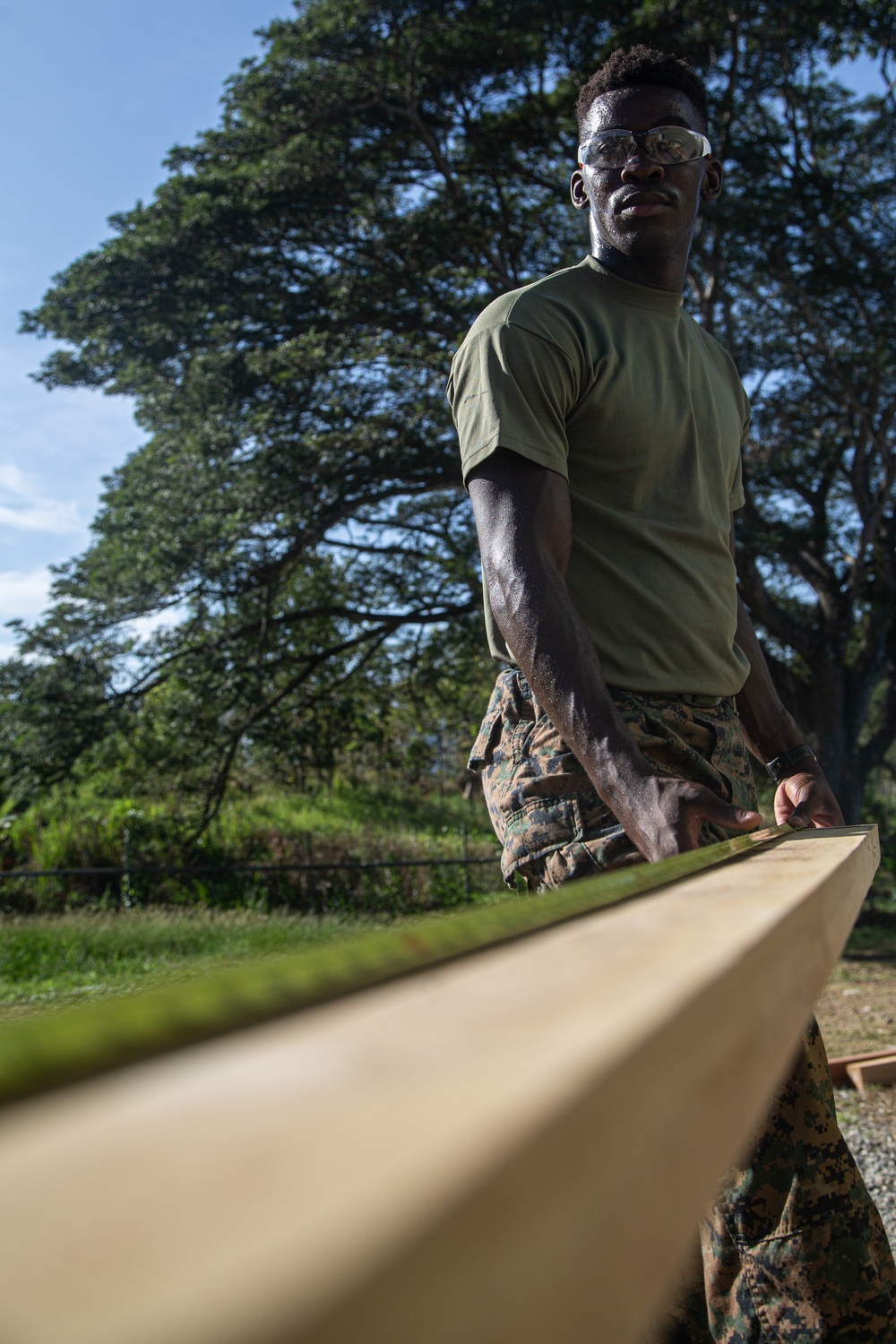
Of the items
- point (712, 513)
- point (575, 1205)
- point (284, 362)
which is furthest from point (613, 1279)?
point (284, 362)

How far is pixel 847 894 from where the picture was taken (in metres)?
0.84

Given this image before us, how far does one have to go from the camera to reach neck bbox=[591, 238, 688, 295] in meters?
2.02

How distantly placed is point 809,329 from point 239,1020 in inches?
441

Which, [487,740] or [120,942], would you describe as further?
[120,942]

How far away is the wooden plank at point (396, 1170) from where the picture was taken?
0.63ft

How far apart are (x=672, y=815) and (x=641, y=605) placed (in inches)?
20.5

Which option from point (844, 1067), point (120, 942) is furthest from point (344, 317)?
point (844, 1067)

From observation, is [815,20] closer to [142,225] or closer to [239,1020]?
[142,225]

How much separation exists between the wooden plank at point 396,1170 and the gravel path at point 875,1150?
3083mm

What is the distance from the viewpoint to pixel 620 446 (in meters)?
1.85

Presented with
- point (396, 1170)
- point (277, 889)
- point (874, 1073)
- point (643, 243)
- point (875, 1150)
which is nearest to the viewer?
point (396, 1170)

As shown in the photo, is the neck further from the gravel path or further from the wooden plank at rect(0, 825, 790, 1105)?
the gravel path

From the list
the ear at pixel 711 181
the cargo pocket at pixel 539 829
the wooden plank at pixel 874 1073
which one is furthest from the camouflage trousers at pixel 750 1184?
the wooden plank at pixel 874 1073

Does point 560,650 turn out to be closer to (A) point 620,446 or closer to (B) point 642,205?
(A) point 620,446
